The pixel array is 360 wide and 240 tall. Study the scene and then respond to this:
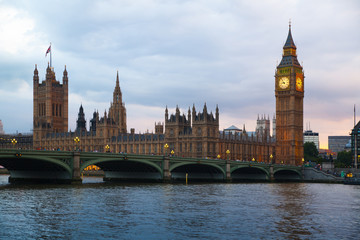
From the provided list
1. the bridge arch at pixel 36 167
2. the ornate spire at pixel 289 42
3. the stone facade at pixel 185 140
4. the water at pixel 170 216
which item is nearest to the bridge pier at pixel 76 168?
the bridge arch at pixel 36 167

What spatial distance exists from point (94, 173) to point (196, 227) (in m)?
110

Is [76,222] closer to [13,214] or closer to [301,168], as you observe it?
[13,214]

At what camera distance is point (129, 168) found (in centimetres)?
10356

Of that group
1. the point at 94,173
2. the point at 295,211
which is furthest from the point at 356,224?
the point at 94,173

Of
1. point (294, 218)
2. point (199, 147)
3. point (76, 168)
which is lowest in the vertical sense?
point (294, 218)

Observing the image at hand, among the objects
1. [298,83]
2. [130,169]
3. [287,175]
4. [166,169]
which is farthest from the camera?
[298,83]

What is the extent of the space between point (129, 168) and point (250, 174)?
36.3m

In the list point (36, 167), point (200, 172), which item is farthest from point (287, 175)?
point (36, 167)

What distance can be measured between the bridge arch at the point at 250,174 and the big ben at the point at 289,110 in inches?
2128

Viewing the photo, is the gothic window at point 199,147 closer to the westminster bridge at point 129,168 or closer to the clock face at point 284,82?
the westminster bridge at point 129,168

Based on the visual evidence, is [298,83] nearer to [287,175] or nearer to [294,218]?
[287,175]

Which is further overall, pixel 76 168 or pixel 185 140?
pixel 185 140

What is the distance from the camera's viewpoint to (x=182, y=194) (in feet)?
237

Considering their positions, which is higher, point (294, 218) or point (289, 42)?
point (289, 42)
